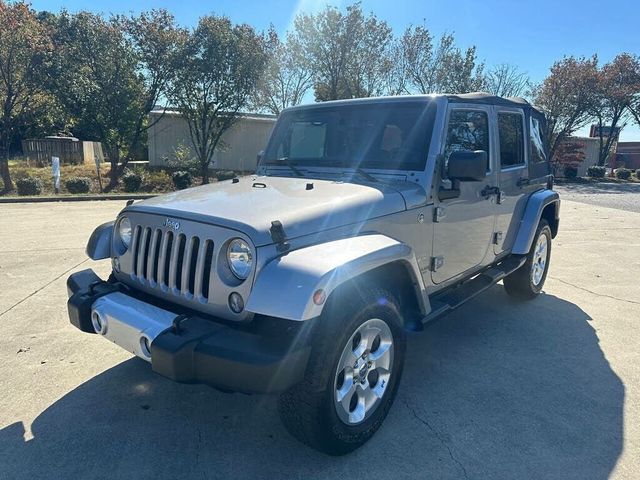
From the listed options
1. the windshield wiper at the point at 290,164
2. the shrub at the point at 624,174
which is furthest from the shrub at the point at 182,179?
the shrub at the point at 624,174

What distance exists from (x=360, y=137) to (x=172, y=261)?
1762 mm

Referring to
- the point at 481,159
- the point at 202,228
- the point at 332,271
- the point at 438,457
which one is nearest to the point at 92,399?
the point at 202,228

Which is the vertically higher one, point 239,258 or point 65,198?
point 239,258

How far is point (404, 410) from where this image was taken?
3008 mm

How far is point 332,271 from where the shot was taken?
2.20 m

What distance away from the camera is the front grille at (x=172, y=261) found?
2.45 m

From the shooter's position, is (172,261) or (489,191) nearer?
(172,261)

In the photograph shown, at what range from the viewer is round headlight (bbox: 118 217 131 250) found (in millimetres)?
3023

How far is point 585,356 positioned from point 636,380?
424 mm

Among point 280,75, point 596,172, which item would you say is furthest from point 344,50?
point 596,172

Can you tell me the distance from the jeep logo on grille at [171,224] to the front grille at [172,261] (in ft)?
0.12

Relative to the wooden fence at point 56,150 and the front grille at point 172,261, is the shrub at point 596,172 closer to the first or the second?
the wooden fence at point 56,150

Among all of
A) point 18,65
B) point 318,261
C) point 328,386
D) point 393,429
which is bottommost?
point 393,429

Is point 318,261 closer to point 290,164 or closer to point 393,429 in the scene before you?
point 393,429
